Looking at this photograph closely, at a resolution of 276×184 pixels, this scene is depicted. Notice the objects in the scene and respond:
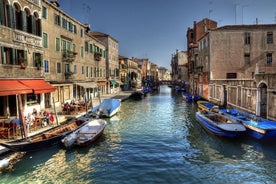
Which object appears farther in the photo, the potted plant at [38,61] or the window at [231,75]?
the window at [231,75]

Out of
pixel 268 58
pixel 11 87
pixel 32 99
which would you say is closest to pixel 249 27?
pixel 268 58

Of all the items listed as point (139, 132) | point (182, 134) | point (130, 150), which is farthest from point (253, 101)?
point (130, 150)

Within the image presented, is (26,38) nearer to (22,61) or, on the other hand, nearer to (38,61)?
(22,61)

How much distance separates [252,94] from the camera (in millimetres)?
20391

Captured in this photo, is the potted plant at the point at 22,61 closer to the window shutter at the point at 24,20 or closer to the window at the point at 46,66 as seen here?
the window shutter at the point at 24,20

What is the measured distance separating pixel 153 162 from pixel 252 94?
1328 centimetres

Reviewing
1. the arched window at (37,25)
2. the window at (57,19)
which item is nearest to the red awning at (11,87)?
the arched window at (37,25)

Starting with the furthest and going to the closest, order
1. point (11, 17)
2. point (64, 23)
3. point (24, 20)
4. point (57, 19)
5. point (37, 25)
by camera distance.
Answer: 1. point (64, 23)
2. point (57, 19)
3. point (37, 25)
4. point (24, 20)
5. point (11, 17)

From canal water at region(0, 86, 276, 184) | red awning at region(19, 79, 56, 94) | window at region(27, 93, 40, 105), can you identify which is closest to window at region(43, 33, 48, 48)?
red awning at region(19, 79, 56, 94)

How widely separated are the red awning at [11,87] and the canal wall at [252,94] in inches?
694

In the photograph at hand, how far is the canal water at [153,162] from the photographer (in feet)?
32.4

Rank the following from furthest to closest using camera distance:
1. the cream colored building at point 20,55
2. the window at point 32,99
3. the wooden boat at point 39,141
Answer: the window at point 32,99, the cream colored building at point 20,55, the wooden boat at point 39,141

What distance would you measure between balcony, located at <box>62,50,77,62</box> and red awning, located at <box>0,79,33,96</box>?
10.2 meters

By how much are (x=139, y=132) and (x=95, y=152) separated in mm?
5136
